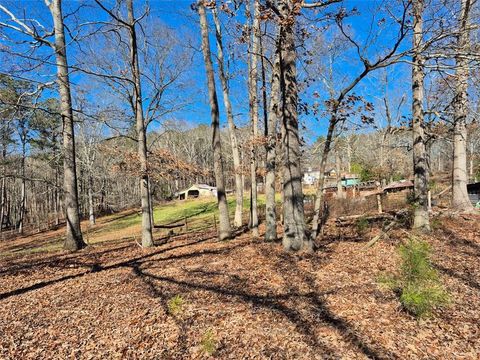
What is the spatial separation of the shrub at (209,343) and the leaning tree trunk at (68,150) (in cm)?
753

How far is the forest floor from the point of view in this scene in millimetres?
3664

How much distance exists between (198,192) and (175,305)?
47.1 metres

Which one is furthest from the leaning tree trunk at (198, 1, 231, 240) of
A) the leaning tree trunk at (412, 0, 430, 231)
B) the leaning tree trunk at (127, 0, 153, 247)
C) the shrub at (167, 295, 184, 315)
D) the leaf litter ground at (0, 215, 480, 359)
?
the leaning tree trunk at (412, 0, 430, 231)

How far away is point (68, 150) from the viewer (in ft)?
33.1

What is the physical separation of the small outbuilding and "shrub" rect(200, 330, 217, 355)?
148 feet

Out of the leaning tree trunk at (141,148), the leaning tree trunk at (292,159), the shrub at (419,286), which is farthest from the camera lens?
the leaning tree trunk at (141,148)

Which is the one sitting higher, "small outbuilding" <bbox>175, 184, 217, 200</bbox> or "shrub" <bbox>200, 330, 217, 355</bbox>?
"shrub" <bbox>200, 330, 217, 355</bbox>

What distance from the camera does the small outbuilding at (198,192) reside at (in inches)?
1966

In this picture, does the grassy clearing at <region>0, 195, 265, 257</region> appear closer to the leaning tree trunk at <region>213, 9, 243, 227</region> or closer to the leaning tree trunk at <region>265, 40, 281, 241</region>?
the leaning tree trunk at <region>213, 9, 243, 227</region>

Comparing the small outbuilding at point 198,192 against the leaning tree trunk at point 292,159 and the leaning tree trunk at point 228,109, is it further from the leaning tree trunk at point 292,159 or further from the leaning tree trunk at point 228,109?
Result: the leaning tree trunk at point 292,159

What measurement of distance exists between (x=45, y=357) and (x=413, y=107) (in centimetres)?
953

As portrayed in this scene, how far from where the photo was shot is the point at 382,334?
379 cm

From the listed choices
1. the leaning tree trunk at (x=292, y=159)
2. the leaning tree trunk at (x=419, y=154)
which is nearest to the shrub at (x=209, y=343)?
the leaning tree trunk at (x=292, y=159)

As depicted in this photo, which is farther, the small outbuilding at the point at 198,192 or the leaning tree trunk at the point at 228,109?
the small outbuilding at the point at 198,192
